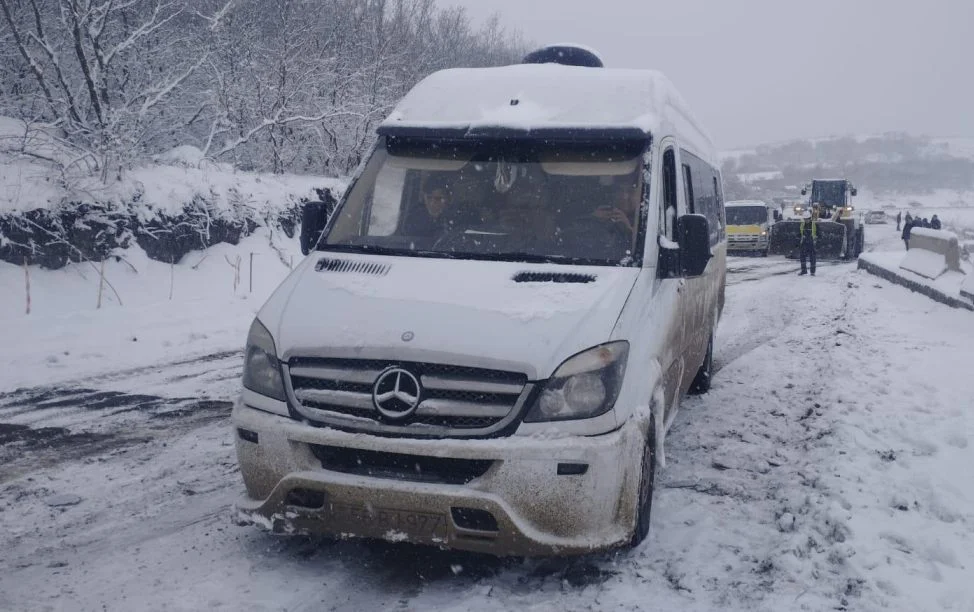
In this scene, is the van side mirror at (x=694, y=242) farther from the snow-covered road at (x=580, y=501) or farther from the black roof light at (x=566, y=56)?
the black roof light at (x=566, y=56)

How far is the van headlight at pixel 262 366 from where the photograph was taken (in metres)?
3.44

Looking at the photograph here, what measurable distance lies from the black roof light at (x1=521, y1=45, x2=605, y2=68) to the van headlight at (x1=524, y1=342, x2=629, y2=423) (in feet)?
11.3

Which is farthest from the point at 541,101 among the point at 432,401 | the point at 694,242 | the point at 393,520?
the point at 393,520

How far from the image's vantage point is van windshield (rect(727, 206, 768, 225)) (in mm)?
28922

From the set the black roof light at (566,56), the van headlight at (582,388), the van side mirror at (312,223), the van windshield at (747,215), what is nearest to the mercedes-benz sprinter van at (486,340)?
the van headlight at (582,388)

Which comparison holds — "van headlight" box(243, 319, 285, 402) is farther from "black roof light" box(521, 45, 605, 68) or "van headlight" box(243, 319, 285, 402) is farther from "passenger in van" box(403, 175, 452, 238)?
"black roof light" box(521, 45, 605, 68)

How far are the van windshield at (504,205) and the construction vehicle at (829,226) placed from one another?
22.5 metres

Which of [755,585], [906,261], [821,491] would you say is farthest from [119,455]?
[906,261]

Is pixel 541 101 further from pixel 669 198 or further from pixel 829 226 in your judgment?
pixel 829 226

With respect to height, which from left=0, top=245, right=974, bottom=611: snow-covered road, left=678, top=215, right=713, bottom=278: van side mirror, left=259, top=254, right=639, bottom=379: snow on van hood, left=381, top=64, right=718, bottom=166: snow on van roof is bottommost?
left=0, top=245, right=974, bottom=611: snow-covered road

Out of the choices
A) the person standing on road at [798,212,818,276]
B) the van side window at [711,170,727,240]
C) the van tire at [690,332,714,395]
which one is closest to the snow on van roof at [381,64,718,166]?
the van tire at [690,332,714,395]

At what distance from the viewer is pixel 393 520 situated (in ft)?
10.5

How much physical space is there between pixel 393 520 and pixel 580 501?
0.80 m

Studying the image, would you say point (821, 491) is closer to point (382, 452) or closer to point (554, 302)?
point (554, 302)
